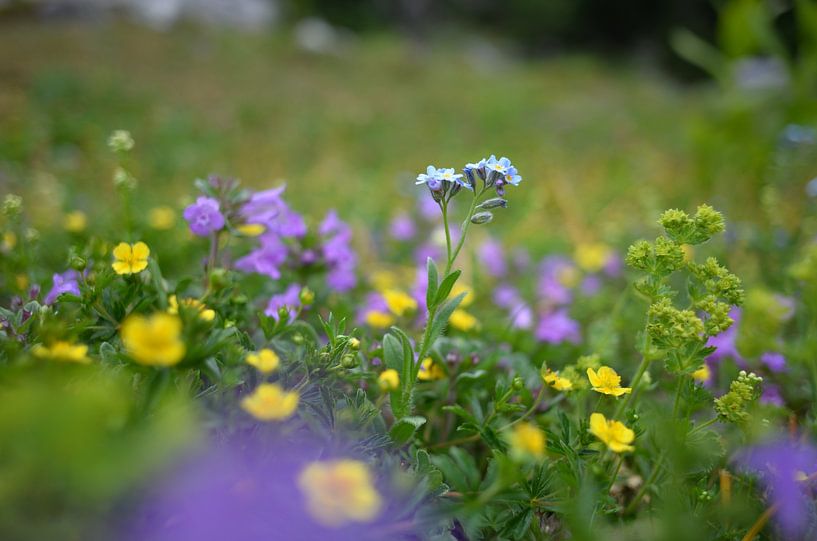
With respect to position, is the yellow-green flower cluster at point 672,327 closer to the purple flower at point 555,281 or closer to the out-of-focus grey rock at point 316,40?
the purple flower at point 555,281

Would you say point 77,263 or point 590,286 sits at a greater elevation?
point 77,263

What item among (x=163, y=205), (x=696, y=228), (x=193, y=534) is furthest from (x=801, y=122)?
(x=193, y=534)

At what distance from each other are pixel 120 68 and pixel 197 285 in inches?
254

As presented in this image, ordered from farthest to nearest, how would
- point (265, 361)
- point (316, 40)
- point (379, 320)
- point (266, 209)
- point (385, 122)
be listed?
1. point (316, 40)
2. point (385, 122)
3. point (379, 320)
4. point (266, 209)
5. point (265, 361)

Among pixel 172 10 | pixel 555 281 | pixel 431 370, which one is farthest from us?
pixel 172 10

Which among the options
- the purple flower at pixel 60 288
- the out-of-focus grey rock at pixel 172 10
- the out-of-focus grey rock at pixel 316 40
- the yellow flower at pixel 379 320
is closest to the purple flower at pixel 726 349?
the yellow flower at pixel 379 320

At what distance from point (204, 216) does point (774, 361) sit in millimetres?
1413

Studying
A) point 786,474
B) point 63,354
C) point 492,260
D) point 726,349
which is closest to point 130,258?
point 63,354

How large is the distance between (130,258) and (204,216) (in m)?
0.23

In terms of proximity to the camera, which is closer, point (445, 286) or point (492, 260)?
point (445, 286)

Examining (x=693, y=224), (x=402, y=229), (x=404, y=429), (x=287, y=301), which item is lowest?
(x=402, y=229)

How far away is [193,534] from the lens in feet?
2.07

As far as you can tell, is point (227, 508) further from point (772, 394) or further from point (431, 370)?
point (772, 394)

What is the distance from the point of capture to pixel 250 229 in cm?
125
